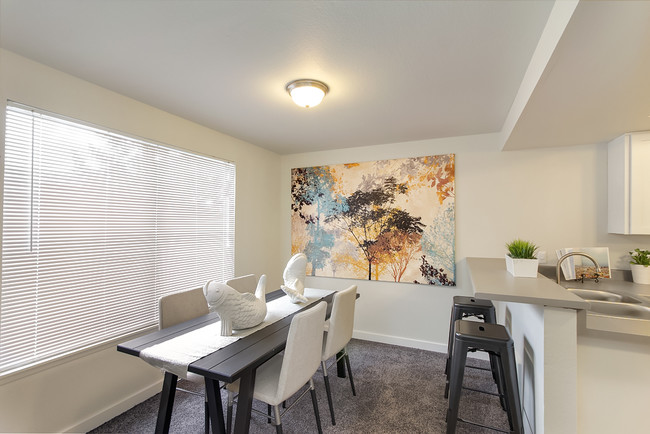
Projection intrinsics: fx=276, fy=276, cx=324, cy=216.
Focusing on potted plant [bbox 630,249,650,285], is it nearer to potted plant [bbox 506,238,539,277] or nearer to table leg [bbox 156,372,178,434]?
potted plant [bbox 506,238,539,277]

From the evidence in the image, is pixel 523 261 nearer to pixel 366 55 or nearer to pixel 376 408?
pixel 376 408

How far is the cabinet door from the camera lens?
2121 millimetres

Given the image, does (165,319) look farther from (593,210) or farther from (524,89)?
(593,210)

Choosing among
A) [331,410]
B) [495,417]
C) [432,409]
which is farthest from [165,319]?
[495,417]

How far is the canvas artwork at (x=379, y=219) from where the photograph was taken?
302 cm

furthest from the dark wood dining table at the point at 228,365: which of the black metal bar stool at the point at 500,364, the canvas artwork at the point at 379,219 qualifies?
the canvas artwork at the point at 379,219

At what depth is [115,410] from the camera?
1991 mm

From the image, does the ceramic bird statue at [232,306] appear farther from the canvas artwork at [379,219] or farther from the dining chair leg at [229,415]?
the canvas artwork at [379,219]

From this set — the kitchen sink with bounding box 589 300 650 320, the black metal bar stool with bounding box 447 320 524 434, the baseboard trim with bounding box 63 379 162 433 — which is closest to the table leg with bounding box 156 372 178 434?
the baseboard trim with bounding box 63 379 162 433

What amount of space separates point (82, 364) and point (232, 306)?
4.05ft

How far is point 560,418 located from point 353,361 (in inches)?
70.5

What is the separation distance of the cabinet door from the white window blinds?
12.2 feet

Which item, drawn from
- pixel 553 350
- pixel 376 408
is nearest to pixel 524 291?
pixel 553 350

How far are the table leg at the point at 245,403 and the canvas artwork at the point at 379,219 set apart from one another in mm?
2153
